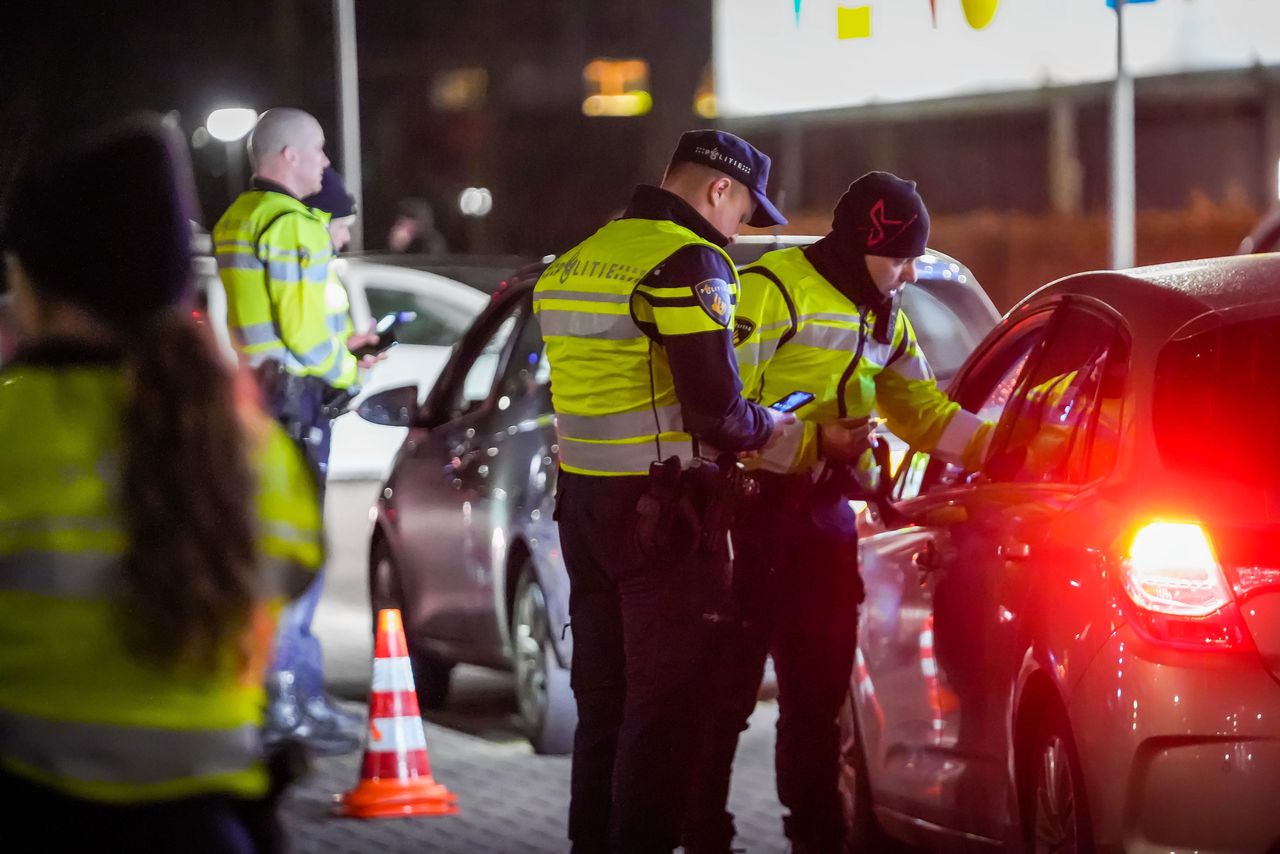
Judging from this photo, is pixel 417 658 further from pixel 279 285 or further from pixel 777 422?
pixel 777 422

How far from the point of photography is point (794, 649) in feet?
19.6

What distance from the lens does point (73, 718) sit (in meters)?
2.78

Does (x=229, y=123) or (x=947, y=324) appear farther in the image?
(x=229, y=123)

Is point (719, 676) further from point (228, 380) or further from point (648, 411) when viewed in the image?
point (228, 380)

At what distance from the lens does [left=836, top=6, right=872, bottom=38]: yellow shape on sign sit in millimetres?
11164

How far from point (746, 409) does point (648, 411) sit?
0.79ft

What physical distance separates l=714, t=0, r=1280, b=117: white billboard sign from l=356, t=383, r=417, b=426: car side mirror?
654 centimetres

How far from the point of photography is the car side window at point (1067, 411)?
4977 mm

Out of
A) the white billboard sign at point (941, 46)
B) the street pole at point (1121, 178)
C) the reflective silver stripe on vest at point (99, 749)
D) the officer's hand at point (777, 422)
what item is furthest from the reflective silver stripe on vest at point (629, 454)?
the white billboard sign at point (941, 46)

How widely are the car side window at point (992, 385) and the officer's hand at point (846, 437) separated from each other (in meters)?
0.33

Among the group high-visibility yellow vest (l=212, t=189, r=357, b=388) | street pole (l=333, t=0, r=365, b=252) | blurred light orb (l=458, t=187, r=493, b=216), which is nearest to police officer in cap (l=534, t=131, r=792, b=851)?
high-visibility yellow vest (l=212, t=189, r=357, b=388)

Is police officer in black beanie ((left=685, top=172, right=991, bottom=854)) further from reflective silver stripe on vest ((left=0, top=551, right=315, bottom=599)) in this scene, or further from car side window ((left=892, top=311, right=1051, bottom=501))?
reflective silver stripe on vest ((left=0, top=551, right=315, bottom=599))

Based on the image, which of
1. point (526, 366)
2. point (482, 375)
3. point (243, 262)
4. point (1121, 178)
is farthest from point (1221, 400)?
point (1121, 178)

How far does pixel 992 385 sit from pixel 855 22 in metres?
5.30
